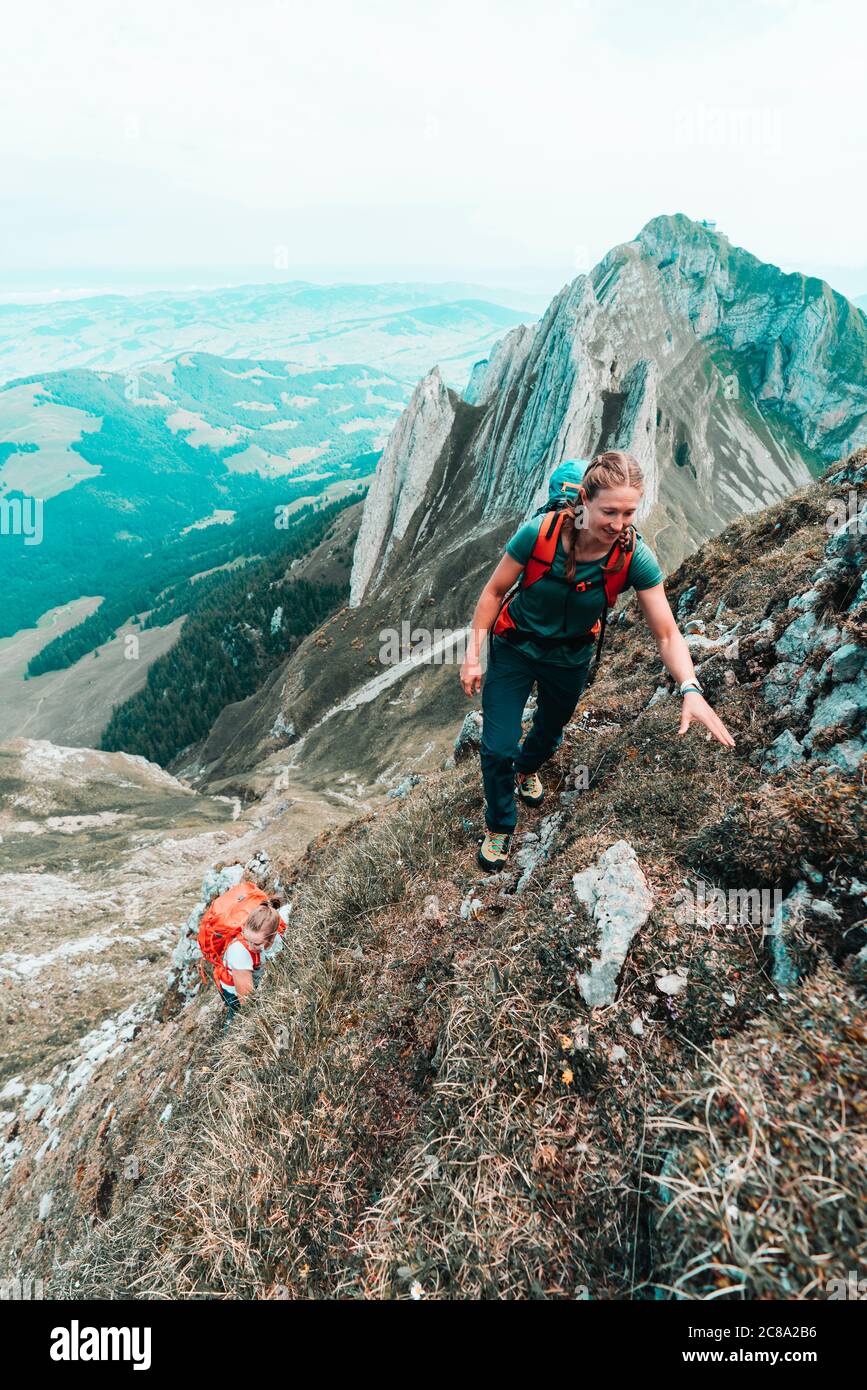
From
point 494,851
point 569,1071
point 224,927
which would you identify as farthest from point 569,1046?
point 224,927

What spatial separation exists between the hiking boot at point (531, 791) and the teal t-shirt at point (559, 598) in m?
2.19

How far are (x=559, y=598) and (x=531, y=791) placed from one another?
304 centimetres

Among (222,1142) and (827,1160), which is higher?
(827,1160)

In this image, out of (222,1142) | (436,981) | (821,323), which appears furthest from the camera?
(821,323)

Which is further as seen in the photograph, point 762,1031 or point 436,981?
point 436,981

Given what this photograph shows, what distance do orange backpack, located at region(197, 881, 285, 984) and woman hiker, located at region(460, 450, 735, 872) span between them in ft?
13.7

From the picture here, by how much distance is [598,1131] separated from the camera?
3244 mm

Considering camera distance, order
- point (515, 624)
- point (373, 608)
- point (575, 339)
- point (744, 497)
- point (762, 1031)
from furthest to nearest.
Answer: point (744, 497) < point (373, 608) < point (575, 339) < point (515, 624) < point (762, 1031)

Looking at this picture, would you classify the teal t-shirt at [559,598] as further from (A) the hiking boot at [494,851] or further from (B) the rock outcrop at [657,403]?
(B) the rock outcrop at [657,403]

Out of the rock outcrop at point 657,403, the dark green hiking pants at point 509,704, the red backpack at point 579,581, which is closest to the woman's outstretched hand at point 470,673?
the dark green hiking pants at point 509,704

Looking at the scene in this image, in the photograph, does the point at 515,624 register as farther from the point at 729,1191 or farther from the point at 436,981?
the point at 729,1191

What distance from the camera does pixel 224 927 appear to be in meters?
8.37

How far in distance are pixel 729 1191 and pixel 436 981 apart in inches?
110
